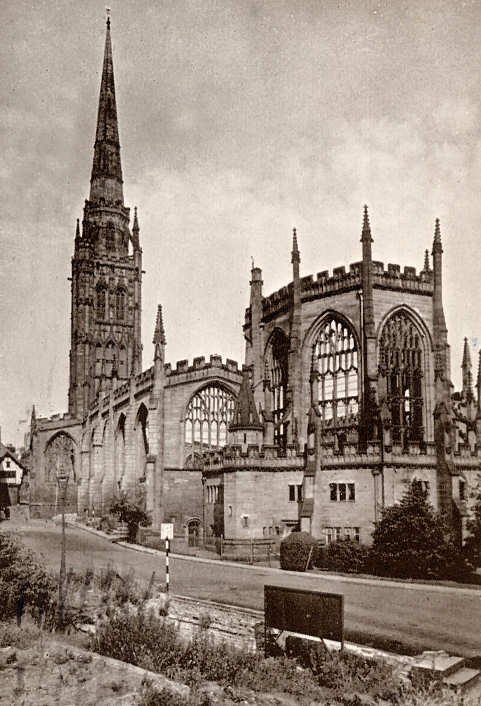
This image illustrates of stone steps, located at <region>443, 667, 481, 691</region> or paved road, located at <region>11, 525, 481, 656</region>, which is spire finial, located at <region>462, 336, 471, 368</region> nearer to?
paved road, located at <region>11, 525, 481, 656</region>

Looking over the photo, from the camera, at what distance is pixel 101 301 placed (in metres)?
89.7

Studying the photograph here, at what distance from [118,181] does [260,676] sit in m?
86.9

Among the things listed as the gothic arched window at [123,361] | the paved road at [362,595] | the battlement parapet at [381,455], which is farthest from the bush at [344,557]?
the gothic arched window at [123,361]

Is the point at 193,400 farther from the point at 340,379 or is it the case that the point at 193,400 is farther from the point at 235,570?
the point at 235,570

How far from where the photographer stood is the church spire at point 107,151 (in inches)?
3642

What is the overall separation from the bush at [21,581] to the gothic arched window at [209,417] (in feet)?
113

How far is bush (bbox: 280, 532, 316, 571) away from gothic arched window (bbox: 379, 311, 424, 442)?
13711 millimetres

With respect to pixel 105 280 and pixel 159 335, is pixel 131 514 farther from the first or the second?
pixel 105 280

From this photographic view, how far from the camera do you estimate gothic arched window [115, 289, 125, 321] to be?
90.1 meters

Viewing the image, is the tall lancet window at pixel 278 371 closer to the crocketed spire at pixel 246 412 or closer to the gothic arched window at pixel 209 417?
the crocketed spire at pixel 246 412

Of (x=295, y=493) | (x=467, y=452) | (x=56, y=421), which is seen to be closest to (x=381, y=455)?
(x=467, y=452)

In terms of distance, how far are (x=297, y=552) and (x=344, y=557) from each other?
2.06 m

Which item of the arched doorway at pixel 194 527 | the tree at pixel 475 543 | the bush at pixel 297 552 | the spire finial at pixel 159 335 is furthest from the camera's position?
the spire finial at pixel 159 335

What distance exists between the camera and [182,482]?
5134 centimetres
